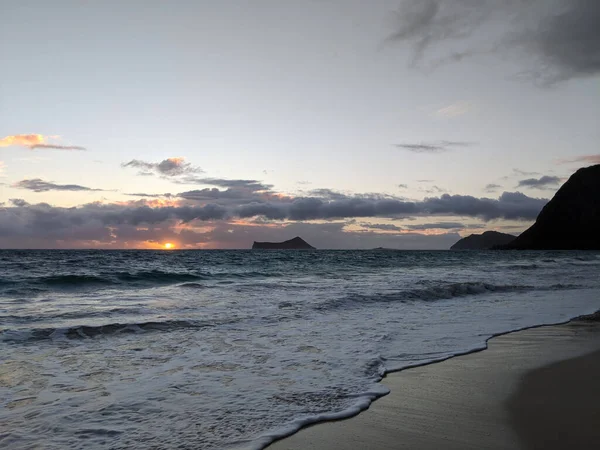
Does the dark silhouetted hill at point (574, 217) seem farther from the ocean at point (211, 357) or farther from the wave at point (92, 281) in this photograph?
the ocean at point (211, 357)

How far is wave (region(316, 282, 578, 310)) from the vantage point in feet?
48.0

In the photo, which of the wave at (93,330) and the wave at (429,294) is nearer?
the wave at (93,330)

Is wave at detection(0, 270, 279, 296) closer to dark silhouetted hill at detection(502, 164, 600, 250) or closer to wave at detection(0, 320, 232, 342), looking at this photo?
wave at detection(0, 320, 232, 342)

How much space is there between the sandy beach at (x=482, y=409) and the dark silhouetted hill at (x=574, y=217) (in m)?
142

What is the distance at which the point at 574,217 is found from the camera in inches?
5059

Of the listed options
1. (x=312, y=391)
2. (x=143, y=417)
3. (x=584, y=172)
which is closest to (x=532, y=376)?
(x=312, y=391)

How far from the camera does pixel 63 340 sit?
859 cm

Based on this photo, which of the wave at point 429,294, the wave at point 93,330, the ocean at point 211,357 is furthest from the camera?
the wave at point 429,294

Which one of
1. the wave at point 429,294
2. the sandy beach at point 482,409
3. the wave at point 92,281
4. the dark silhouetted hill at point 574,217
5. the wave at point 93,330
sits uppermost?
the dark silhouetted hill at point 574,217

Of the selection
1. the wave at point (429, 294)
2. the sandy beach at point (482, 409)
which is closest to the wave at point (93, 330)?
the wave at point (429, 294)

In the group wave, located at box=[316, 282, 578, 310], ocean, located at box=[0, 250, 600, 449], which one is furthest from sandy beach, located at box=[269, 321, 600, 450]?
wave, located at box=[316, 282, 578, 310]

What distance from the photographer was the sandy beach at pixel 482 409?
4008mm

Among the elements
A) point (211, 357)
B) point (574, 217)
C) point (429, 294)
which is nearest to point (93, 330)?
point (211, 357)

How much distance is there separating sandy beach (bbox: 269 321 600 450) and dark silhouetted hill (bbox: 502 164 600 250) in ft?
465
